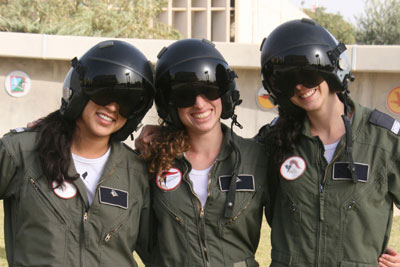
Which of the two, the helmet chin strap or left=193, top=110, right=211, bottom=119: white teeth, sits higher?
left=193, top=110, right=211, bottom=119: white teeth

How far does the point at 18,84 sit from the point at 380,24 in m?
20.4

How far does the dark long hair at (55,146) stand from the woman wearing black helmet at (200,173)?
1.61 ft

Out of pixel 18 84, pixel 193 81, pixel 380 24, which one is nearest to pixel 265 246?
pixel 193 81

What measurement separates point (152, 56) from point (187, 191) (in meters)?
6.59

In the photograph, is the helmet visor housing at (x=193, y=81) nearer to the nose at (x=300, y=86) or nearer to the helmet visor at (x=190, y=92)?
the helmet visor at (x=190, y=92)

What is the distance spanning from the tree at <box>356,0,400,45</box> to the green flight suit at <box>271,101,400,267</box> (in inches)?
947

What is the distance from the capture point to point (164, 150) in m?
3.46

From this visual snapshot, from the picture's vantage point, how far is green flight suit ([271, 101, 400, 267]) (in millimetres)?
3113

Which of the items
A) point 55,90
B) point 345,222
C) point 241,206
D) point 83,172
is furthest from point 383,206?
point 55,90

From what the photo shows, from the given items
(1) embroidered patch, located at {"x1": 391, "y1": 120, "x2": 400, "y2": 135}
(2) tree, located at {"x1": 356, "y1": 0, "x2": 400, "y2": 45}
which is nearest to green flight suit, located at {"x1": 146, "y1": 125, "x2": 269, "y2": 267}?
(1) embroidered patch, located at {"x1": 391, "y1": 120, "x2": 400, "y2": 135}

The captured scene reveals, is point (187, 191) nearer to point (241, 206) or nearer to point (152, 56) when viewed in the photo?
point (241, 206)

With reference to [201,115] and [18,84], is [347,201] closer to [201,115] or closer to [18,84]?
[201,115]

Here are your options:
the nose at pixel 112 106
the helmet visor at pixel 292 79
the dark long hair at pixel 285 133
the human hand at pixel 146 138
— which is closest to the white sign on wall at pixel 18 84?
the human hand at pixel 146 138

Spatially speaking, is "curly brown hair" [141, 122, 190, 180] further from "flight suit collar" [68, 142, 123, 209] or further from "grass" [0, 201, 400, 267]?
"grass" [0, 201, 400, 267]
